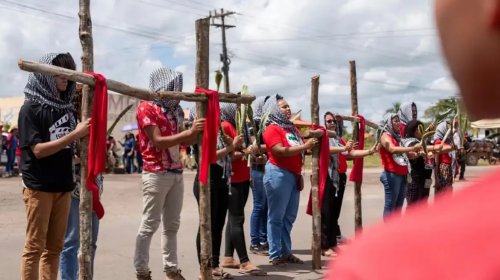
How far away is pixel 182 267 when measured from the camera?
23.5ft

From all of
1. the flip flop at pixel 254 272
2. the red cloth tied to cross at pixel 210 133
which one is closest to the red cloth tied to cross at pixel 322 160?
the flip flop at pixel 254 272

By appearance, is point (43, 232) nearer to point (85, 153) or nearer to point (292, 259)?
point (85, 153)

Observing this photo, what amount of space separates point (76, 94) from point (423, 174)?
16.6ft

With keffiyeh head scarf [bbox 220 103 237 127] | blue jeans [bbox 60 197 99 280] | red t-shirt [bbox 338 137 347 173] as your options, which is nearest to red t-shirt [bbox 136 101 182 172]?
Answer: blue jeans [bbox 60 197 99 280]

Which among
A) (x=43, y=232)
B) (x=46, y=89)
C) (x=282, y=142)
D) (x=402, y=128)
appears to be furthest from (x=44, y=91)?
(x=402, y=128)

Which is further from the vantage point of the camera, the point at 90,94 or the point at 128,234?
the point at 128,234

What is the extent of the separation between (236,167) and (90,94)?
2.56 metres

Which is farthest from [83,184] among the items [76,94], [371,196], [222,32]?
[222,32]

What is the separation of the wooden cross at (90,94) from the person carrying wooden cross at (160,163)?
339 mm

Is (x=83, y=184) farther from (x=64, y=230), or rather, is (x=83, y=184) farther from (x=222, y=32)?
(x=222, y=32)

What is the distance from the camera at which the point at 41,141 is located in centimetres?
454

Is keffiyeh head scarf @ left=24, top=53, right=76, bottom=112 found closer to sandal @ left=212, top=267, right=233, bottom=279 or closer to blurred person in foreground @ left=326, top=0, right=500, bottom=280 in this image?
sandal @ left=212, top=267, right=233, bottom=279

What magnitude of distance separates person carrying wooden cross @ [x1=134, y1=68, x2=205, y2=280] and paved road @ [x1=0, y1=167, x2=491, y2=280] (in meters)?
1.06

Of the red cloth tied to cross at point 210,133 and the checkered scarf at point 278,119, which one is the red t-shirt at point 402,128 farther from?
the red cloth tied to cross at point 210,133
